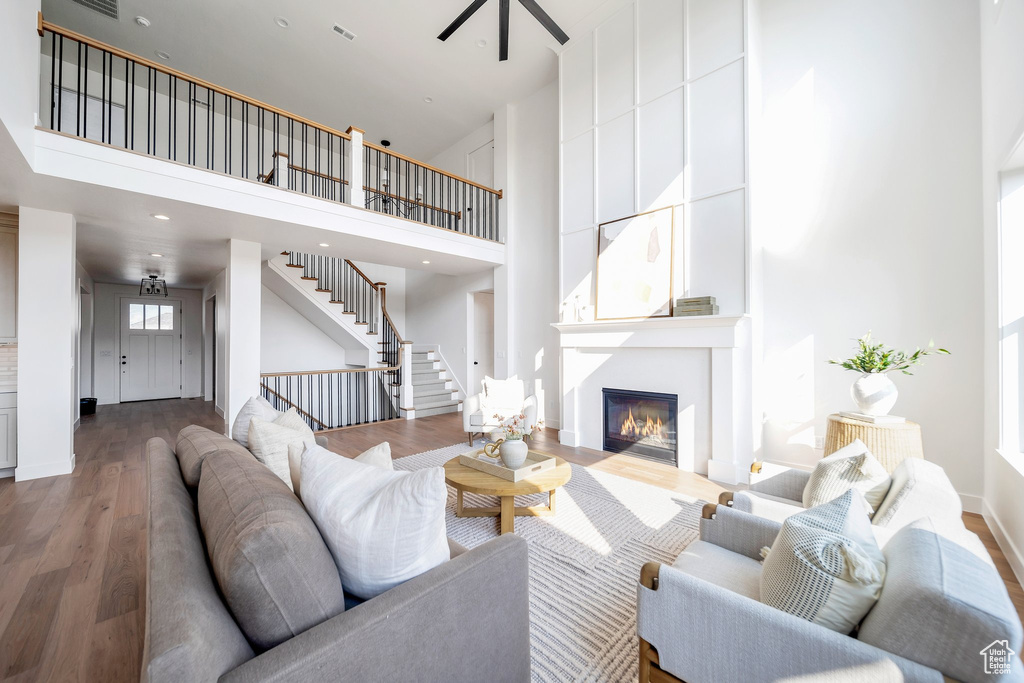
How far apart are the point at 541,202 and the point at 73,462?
238 inches

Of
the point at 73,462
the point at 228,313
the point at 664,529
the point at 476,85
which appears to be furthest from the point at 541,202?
the point at 73,462

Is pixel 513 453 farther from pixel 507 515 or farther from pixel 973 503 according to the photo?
pixel 973 503

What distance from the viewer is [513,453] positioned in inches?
109

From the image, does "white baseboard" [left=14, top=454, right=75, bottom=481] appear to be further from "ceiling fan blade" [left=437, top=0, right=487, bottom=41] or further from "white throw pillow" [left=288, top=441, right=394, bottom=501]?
"ceiling fan blade" [left=437, top=0, right=487, bottom=41]

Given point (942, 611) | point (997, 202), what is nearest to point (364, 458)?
point (942, 611)

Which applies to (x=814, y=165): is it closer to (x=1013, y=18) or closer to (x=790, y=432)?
(x=1013, y=18)

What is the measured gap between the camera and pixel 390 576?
3.58ft

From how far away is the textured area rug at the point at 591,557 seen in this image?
1666 millimetres

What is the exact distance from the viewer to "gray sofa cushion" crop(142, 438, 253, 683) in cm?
67

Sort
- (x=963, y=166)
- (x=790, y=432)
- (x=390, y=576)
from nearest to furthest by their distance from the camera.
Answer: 1. (x=390, y=576)
2. (x=963, y=166)
3. (x=790, y=432)

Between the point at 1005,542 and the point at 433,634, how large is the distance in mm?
3402

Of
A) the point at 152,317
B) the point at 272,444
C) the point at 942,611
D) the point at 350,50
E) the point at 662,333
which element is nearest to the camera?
the point at 942,611

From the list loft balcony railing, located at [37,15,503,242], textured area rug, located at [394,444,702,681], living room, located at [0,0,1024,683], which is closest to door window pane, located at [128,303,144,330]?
living room, located at [0,0,1024,683]

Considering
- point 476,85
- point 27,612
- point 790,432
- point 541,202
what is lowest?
point 27,612
